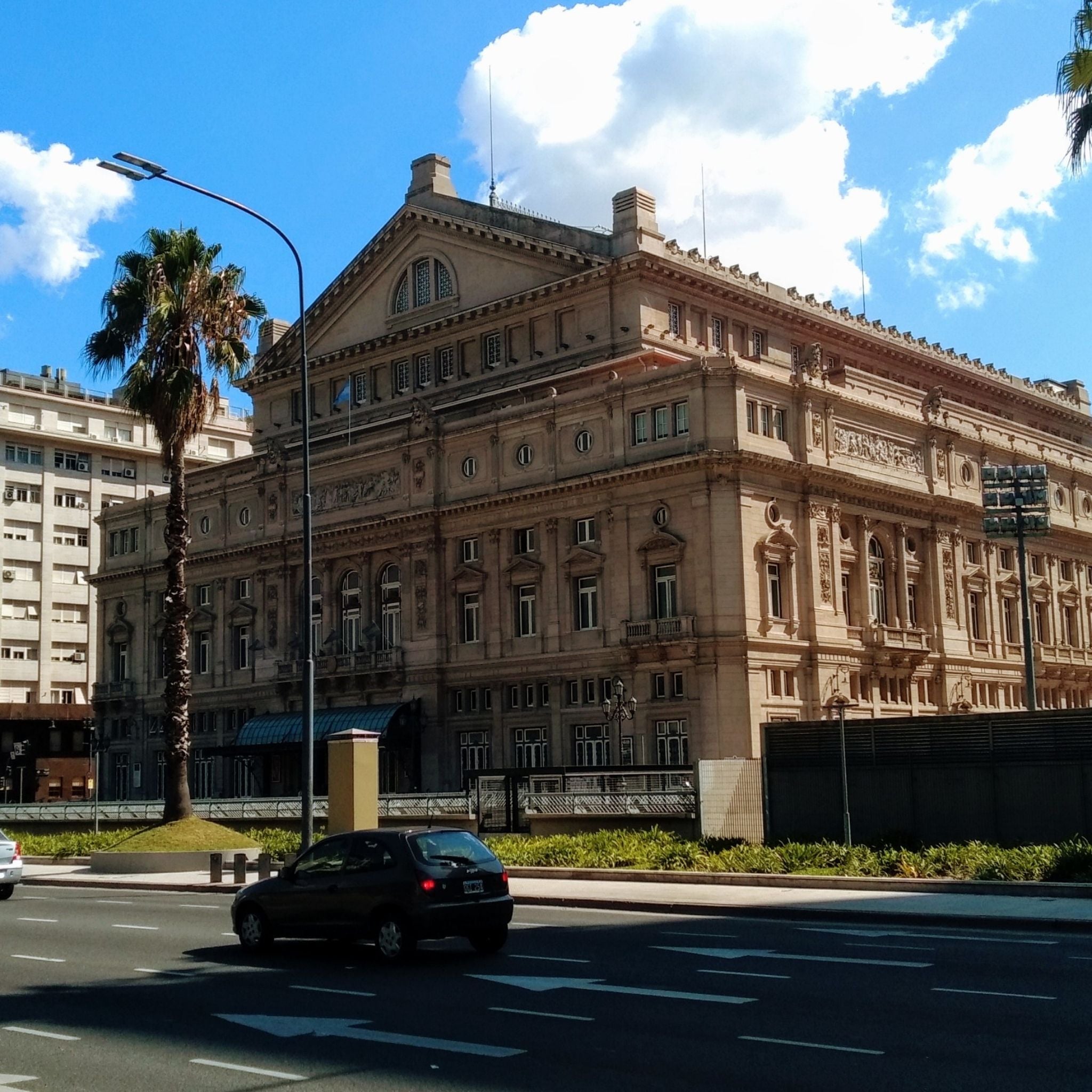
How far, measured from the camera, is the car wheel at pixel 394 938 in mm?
17375

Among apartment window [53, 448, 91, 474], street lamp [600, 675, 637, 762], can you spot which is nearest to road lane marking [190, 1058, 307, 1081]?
street lamp [600, 675, 637, 762]

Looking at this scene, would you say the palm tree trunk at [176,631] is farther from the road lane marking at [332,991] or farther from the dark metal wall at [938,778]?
the road lane marking at [332,991]

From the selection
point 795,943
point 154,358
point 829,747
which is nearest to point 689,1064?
point 795,943

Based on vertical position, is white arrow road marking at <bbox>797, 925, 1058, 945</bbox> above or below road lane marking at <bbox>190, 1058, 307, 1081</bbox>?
below

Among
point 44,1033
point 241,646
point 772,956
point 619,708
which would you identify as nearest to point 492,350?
point 241,646

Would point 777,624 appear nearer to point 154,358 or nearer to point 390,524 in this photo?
point 390,524

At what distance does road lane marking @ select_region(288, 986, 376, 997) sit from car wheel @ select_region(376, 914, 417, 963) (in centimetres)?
179

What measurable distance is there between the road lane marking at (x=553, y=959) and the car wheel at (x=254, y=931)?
10.5 ft

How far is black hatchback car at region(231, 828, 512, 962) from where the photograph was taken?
17.4m

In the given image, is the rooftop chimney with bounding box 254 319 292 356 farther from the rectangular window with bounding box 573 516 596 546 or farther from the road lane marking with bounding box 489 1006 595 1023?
the road lane marking with bounding box 489 1006 595 1023

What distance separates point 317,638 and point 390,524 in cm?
797

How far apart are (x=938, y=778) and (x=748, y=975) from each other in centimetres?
1908

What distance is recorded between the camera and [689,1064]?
1101 centimetres

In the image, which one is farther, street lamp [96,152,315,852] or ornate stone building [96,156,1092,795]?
ornate stone building [96,156,1092,795]
